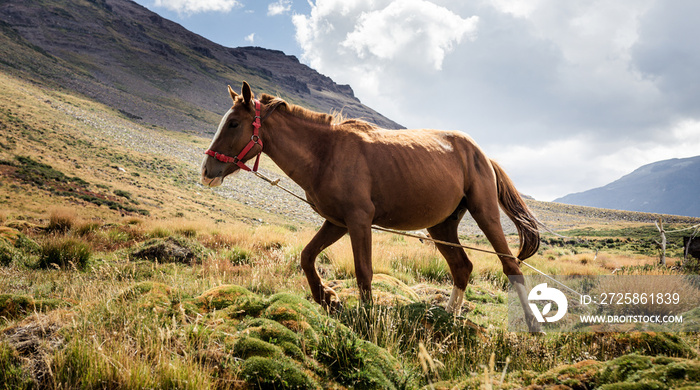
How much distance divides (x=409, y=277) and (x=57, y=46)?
147 meters

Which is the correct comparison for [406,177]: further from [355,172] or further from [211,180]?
[211,180]

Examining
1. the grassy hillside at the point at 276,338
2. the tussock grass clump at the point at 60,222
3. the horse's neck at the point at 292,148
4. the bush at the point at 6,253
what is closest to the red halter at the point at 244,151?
the horse's neck at the point at 292,148

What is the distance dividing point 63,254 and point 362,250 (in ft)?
26.5

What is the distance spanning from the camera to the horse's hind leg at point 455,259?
5136mm

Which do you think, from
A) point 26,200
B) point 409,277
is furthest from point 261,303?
point 26,200

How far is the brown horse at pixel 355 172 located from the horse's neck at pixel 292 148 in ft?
0.04

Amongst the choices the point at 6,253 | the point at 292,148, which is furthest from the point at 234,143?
the point at 6,253

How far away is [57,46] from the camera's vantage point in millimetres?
Answer: 111375

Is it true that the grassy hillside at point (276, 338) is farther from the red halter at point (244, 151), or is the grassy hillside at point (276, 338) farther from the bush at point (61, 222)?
the bush at point (61, 222)

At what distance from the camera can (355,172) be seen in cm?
404

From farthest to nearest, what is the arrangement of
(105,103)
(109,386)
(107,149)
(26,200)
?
1. (105,103)
2. (107,149)
3. (26,200)
4. (109,386)

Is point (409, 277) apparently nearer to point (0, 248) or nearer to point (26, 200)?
point (0, 248)

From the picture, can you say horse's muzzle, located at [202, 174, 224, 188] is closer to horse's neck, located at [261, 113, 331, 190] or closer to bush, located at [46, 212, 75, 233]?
horse's neck, located at [261, 113, 331, 190]

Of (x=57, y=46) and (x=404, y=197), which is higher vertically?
(x=57, y=46)
